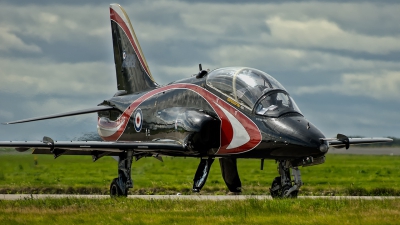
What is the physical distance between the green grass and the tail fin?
892 centimetres

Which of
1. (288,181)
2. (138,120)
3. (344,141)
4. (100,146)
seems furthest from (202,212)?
(138,120)

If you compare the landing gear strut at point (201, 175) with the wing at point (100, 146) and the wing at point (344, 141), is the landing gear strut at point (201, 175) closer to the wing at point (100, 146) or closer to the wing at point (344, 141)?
the wing at point (100, 146)

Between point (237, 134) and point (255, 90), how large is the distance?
1.18 metres

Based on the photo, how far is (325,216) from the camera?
47.5ft

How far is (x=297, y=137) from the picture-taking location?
17.3 m

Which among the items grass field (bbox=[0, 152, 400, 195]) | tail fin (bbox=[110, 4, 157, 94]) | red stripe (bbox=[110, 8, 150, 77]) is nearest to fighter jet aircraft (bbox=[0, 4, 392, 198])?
tail fin (bbox=[110, 4, 157, 94])

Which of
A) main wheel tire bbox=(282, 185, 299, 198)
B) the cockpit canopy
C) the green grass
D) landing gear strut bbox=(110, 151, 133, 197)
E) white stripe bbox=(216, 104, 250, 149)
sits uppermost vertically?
the cockpit canopy

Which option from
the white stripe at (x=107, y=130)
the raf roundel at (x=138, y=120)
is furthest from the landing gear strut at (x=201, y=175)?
the white stripe at (x=107, y=130)

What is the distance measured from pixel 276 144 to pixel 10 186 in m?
13.5

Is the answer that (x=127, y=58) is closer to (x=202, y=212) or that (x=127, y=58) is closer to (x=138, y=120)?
(x=138, y=120)

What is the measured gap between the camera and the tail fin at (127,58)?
2659 cm

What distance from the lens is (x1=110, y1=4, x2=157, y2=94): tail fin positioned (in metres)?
26.6

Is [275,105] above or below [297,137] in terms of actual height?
above

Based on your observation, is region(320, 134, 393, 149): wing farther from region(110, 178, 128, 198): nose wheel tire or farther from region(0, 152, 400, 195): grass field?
region(110, 178, 128, 198): nose wheel tire
